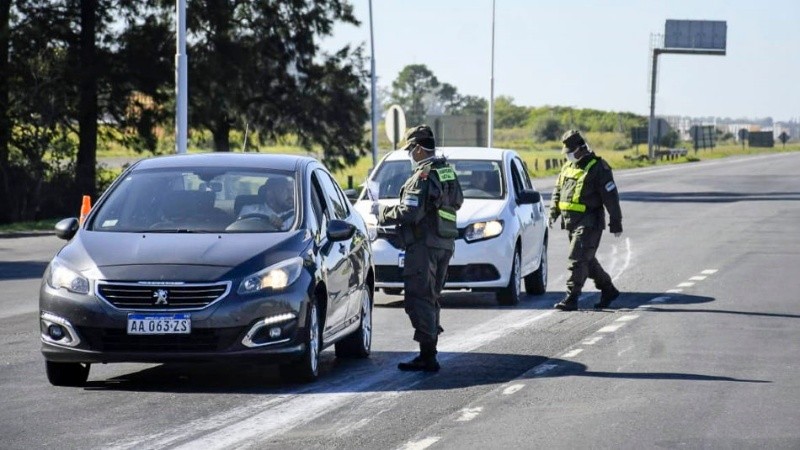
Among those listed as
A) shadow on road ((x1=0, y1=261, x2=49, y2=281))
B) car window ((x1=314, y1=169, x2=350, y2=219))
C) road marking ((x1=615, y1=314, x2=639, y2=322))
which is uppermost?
car window ((x1=314, y1=169, x2=350, y2=219))

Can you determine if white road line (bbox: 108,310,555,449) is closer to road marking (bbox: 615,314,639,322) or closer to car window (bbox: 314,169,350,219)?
car window (bbox: 314,169,350,219)

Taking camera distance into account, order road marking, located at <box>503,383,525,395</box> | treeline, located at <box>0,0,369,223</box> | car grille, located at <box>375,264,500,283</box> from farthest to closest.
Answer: treeline, located at <box>0,0,369,223</box> < car grille, located at <box>375,264,500,283</box> < road marking, located at <box>503,383,525,395</box>

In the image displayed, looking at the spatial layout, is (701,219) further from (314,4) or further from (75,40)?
(314,4)

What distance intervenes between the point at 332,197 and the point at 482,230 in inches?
194

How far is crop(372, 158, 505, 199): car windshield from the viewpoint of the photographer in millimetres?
18438

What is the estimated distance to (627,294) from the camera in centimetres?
1933

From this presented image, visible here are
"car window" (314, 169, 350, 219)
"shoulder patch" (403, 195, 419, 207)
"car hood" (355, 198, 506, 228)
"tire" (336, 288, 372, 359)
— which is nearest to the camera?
"shoulder patch" (403, 195, 419, 207)

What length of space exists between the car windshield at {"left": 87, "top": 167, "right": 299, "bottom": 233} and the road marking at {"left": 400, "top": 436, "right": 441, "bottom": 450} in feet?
9.83

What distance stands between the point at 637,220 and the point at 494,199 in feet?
62.0

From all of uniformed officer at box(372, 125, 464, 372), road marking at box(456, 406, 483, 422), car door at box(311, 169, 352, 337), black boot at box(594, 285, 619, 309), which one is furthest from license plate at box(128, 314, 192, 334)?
black boot at box(594, 285, 619, 309)

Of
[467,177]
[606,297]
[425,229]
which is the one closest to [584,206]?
[606,297]

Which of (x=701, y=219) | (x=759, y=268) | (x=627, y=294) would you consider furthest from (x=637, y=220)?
(x=627, y=294)

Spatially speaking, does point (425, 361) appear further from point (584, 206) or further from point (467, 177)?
point (467, 177)

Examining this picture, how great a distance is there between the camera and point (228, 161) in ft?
40.8
